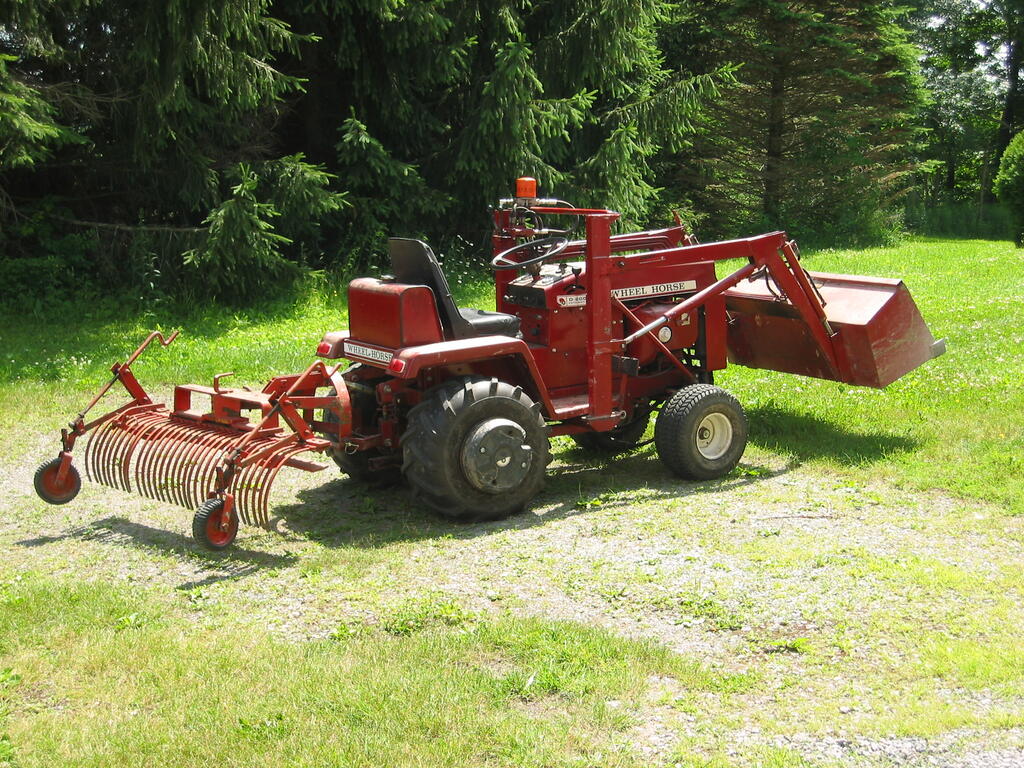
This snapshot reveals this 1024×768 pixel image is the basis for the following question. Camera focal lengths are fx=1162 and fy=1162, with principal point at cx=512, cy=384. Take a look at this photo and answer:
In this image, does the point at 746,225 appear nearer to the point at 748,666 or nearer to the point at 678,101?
the point at 678,101

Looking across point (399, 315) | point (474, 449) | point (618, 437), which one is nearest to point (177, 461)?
point (399, 315)

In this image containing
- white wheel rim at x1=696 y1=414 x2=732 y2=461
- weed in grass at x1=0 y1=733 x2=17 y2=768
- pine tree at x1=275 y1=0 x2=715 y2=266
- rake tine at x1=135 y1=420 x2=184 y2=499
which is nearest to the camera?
weed in grass at x1=0 y1=733 x2=17 y2=768

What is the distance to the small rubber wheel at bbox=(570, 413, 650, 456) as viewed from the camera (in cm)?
878

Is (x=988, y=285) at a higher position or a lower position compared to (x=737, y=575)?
higher

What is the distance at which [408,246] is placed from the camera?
7.22 m

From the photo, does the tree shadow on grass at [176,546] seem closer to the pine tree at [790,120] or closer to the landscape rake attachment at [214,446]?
the landscape rake attachment at [214,446]

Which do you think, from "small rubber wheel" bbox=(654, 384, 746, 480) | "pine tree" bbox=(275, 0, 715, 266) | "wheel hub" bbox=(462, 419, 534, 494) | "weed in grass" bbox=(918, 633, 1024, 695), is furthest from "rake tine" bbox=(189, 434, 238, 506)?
"pine tree" bbox=(275, 0, 715, 266)

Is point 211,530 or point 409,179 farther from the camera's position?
point 409,179

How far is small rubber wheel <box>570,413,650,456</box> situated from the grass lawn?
0.48ft

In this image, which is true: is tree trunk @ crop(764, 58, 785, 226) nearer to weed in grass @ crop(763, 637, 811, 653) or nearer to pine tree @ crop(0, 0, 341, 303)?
pine tree @ crop(0, 0, 341, 303)

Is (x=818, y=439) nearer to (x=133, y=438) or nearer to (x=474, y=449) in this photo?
(x=474, y=449)

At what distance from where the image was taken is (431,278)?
283 inches

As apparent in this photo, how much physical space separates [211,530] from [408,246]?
214 cm

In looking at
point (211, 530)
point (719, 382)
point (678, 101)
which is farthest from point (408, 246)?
point (678, 101)
